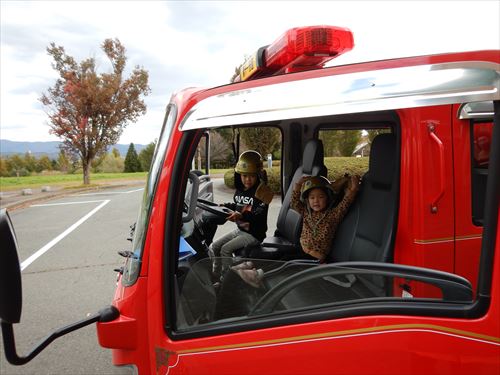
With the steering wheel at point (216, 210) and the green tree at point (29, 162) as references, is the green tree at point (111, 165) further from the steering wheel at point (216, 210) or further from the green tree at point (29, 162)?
the steering wheel at point (216, 210)

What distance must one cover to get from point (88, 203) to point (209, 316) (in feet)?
42.9

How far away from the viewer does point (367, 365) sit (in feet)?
4.04

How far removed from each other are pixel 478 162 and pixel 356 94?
0.89m

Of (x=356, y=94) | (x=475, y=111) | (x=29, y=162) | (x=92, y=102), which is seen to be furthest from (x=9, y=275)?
(x=29, y=162)

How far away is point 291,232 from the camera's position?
10.6 feet

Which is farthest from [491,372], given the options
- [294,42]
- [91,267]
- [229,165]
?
[91,267]

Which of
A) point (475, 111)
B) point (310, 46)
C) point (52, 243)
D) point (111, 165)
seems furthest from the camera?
point (111, 165)

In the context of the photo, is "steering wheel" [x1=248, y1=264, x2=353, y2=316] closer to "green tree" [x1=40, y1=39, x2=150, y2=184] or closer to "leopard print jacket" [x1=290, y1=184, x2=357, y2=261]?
"leopard print jacket" [x1=290, y1=184, x2=357, y2=261]

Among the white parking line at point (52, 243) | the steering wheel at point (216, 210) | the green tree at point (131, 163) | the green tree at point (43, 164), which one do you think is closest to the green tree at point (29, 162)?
the green tree at point (43, 164)

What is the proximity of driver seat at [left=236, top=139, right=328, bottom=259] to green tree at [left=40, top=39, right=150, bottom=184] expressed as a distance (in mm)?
18500

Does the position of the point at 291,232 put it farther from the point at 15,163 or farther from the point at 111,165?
the point at 15,163

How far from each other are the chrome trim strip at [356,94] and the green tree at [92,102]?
19905mm

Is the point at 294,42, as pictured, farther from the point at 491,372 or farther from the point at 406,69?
the point at 491,372

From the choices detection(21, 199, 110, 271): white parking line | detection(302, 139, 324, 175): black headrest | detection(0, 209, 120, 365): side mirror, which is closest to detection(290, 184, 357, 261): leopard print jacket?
detection(302, 139, 324, 175): black headrest
